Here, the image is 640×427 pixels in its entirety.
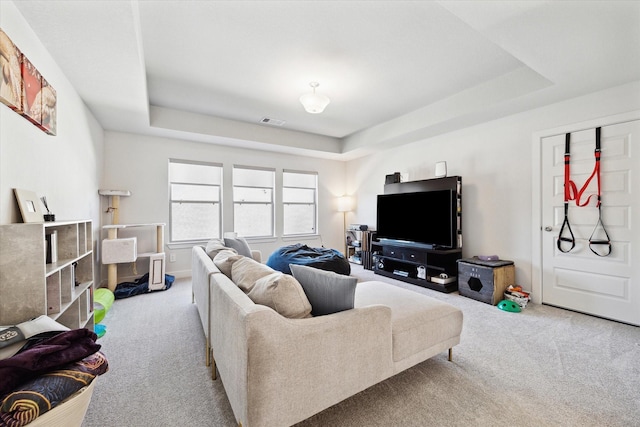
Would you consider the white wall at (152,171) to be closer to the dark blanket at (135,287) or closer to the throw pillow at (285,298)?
the dark blanket at (135,287)

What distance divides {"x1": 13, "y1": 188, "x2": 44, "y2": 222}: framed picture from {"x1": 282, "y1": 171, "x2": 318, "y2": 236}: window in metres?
4.04

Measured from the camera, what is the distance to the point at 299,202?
237 inches

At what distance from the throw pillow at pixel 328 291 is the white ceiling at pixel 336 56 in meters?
1.92

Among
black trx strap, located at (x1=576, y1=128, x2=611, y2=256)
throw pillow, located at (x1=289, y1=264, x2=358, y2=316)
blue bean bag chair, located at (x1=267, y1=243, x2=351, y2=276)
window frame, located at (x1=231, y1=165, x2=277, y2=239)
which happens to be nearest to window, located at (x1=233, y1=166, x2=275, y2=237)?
window frame, located at (x1=231, y1=165, x2=277, y2=239)

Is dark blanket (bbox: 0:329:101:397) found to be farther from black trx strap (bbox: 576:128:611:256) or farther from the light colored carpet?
black trx strap (bbox: 576:128:611:256)

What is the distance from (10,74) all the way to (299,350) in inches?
93.9

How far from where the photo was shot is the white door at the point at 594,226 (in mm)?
2680

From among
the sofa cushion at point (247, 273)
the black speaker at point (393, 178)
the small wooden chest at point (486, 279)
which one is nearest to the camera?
the sofa cushion at point (247, 273)

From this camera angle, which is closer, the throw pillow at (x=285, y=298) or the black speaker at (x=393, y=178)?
the throw pillow at (x=285, y=298)

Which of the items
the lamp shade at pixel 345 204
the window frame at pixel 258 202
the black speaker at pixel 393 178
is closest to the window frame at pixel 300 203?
the window frame at pixel 258 202

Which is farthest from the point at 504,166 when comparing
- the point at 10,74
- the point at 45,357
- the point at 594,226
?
the point at 10,74

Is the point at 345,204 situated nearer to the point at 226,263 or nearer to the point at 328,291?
the point at 226,263

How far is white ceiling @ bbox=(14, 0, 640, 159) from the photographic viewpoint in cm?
190

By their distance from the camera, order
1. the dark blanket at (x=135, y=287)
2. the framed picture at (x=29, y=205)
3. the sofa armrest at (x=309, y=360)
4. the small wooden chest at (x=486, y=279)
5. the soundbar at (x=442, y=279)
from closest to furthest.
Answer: the sofa armrest at (x=309, y=360)
the framed picture at (x=29, y=205)
the small wooden chest at (x=486, y=279)
the dark blanket at (x=135, y=287)
the soundbar at (x=442, y=279)
